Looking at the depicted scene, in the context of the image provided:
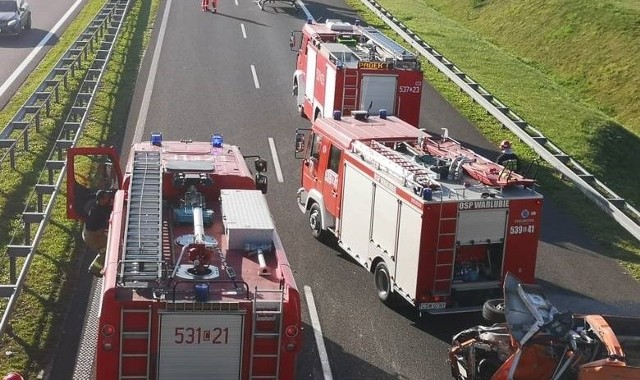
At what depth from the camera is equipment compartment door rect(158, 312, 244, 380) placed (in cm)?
1016

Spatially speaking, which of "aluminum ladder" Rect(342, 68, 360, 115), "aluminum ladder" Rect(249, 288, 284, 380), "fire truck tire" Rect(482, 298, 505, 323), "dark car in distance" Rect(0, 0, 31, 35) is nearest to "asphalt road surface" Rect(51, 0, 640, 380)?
"fire truck tire" Rect(482, 298, 505, 323)

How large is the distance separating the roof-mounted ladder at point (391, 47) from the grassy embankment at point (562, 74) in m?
3.83

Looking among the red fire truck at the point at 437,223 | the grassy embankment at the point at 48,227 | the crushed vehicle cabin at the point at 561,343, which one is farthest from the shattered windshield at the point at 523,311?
the grassy embankment at the point at 48,227

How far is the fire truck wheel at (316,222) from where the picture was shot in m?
18.4

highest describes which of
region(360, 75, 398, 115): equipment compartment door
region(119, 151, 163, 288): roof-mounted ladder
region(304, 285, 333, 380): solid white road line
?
region(360, 75, 398, 115): equipment compartment door

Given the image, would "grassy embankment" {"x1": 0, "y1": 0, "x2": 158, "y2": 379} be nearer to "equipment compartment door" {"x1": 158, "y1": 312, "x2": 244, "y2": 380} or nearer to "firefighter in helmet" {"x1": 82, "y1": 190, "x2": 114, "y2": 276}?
"firefighter in helmet" {"x1": 82, "y1": 190, "x2": 114, "y2": 276}

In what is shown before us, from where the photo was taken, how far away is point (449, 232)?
14297 millimetres

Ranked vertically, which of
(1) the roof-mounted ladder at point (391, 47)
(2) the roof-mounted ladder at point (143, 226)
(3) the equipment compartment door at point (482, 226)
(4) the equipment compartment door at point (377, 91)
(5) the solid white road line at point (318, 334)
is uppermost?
(1) the roof-mounted ladder at point (391, 47)

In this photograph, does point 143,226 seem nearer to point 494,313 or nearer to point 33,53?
point 494,313

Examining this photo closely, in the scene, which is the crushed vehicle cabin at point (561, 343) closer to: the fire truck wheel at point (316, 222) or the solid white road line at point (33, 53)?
the fire truck wheel at point (316, 222)

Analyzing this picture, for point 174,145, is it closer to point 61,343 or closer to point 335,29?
point 61,343

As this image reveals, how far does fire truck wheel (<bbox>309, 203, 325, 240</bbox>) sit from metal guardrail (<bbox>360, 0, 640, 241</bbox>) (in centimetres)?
653

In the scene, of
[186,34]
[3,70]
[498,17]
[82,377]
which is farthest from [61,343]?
[498,17]

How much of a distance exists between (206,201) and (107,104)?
14.3 metres
